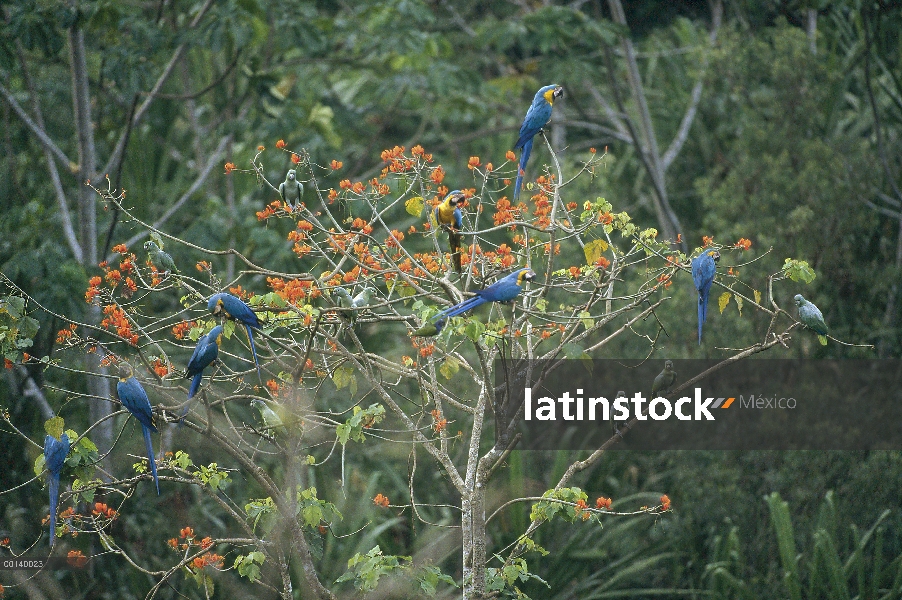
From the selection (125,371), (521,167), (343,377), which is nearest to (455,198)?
(521,167)

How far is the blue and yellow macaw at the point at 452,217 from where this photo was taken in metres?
3.84

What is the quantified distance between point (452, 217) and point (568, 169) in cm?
488

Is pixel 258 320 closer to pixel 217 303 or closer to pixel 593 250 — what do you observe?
pixel 217 303

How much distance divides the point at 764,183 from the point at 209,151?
16.1 feet

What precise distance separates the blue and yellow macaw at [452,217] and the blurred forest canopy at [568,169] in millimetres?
1915

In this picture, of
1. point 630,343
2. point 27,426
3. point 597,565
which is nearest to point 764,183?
point 630,343

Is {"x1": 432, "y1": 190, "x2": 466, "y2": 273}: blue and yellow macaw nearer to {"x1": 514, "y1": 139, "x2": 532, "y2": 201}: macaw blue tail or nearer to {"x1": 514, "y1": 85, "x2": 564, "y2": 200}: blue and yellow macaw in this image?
{"x1": 514, "y1": 139, "x2": 532, "y2": 201}: macaw blue tail

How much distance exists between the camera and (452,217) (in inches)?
154

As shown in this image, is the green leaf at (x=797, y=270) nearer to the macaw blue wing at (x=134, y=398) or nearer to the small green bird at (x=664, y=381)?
the small green bird at (x=664, y=381)

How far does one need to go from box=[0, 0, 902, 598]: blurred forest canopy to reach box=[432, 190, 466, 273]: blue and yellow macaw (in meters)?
1.91

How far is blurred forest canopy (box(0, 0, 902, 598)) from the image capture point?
245 inches

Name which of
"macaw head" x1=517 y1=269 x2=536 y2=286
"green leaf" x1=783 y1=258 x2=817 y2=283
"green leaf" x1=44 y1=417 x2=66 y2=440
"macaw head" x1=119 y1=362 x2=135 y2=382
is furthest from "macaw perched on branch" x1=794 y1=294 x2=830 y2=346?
"green leaf" x1=44 y1=417 x2=66 y2=440

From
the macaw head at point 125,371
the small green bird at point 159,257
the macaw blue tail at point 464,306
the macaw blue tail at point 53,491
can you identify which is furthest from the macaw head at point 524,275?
the macaw blue tail at point 53,491

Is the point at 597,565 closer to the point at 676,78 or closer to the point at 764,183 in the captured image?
the point at 764,183
